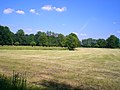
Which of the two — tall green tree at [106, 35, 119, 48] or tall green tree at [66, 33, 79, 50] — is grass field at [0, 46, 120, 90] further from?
tall green tree at [106, 35, 119, 48]

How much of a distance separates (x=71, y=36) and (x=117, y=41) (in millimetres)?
63998

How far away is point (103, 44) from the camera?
16250cm

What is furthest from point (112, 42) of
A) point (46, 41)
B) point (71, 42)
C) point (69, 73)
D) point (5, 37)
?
point (69, 73)

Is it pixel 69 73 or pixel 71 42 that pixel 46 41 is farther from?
pixel 69 73

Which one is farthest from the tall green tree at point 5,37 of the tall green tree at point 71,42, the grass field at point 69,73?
the grass field at point 69,73

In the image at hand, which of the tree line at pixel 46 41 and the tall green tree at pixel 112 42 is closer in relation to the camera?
the tree line at pixel 46 41

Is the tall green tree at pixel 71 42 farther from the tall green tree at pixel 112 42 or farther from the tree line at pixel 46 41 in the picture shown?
the tall green tree at pixel 112 42

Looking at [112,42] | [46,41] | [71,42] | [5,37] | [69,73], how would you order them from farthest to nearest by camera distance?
1. [112,42]
2. [46,41]
3. [5,37]
4. [71,42]
5. [69,73]

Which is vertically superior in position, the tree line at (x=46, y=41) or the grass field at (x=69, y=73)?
the tree line at (x=46, y=41)

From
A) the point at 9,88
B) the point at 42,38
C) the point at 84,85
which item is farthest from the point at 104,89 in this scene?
the point at 42,38

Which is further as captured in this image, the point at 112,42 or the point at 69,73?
the point at 112,42

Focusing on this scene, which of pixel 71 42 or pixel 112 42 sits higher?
pixel 112 42

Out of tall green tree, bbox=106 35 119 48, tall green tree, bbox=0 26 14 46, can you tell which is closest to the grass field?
tall green tree, bbox=0 26 14 46

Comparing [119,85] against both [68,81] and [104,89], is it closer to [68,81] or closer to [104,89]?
[104,89]
